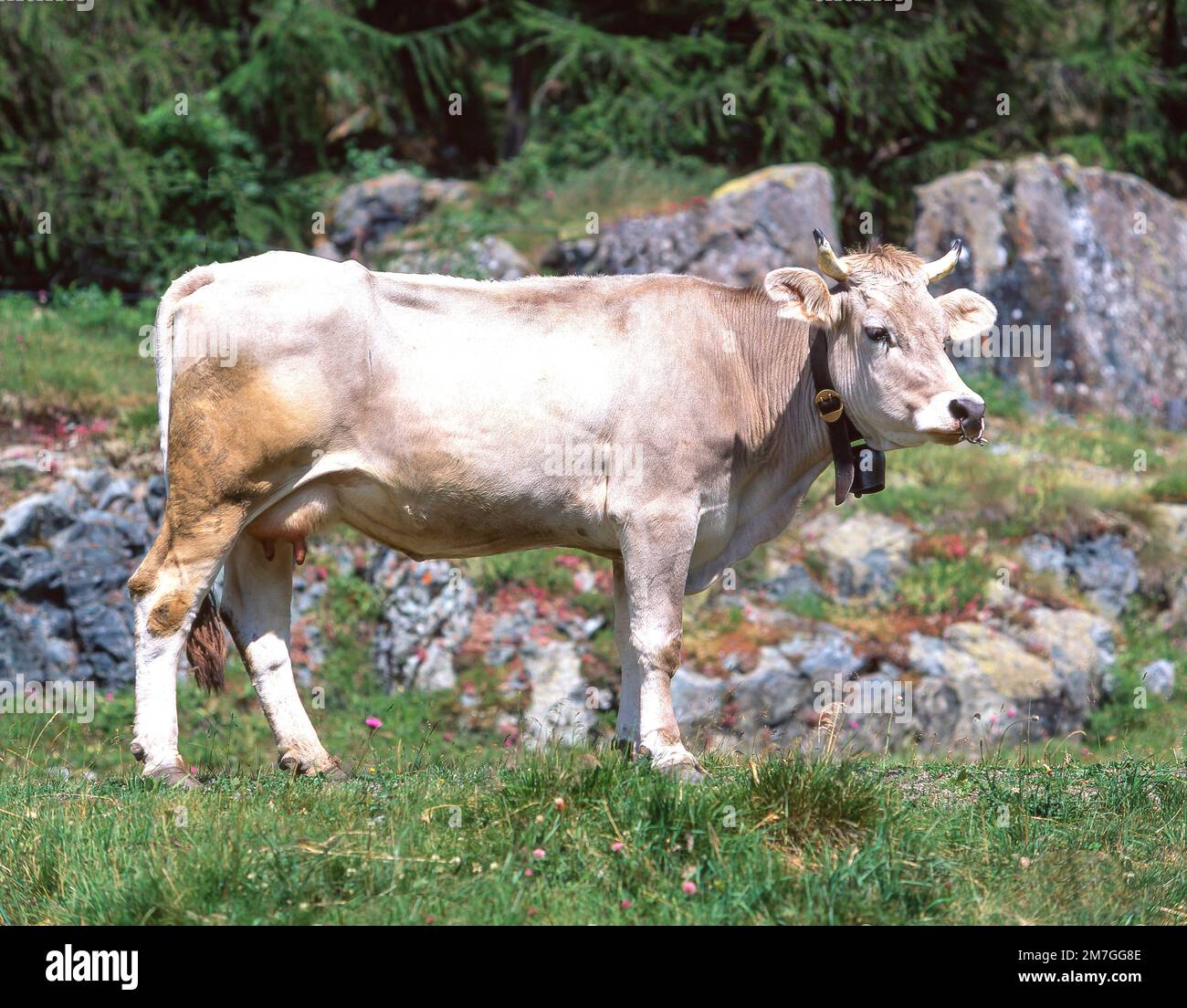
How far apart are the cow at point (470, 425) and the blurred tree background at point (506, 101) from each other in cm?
1141

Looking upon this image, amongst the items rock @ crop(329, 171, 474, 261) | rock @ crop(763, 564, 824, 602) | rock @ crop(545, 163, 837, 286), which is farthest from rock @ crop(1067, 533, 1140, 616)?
rock @ crop(329, 171, 474, 261)

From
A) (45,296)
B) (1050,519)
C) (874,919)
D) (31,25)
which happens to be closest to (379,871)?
(874,919)

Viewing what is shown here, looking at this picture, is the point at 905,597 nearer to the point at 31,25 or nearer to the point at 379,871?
the point at 379,871

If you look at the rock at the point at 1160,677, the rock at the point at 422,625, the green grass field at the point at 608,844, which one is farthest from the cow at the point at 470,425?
the rock at the point at 1160,677

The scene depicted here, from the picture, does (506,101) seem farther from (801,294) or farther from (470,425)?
Result: (470,425)

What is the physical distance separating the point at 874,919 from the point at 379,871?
1.76m

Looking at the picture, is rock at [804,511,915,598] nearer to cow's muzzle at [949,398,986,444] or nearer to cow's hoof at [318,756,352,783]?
cow's muzzle at [949,398,986,444]

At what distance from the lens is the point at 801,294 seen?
24.4 ft

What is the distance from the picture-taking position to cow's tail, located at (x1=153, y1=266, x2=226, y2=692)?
23.8 ft

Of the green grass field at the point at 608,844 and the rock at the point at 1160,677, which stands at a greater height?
the rock at the point at 1160,677

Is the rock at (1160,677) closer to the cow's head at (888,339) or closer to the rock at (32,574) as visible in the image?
the cow's head at (888,339)

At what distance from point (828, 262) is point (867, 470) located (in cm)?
124

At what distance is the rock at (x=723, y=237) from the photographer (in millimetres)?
18266

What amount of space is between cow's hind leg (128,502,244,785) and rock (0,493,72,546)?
6278mm
